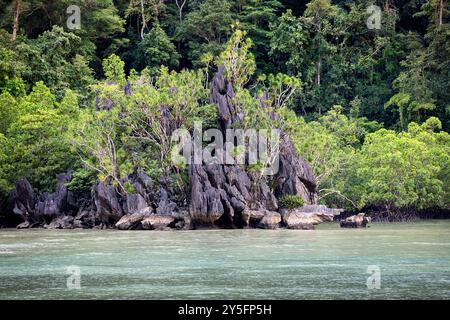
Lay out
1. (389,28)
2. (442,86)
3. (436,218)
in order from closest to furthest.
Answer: (436,218), (442,86), (389,28)

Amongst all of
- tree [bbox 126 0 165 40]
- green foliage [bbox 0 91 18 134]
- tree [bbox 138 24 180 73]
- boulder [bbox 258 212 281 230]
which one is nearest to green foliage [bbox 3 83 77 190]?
green foliage [bbox 0 91 18 134]

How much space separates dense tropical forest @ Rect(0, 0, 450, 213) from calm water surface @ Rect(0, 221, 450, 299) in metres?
6.10

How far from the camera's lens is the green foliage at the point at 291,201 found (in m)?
43.2

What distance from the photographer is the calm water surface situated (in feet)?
74.1

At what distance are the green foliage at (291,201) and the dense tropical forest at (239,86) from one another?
3542 millimetres

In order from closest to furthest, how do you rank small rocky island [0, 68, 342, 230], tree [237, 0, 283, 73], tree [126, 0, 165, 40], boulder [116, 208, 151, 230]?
small rocky island [0, 68, 342, 230] < boulder [116, 208, 151, 230] < tree [237, 0, 283, 73] < tree [126, 0, 165, 40]

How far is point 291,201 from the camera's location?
43.3 metres

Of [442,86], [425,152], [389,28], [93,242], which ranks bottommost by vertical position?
[93,242]

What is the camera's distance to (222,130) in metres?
46.0

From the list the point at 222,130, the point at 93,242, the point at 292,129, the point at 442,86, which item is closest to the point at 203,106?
the point at 222,130

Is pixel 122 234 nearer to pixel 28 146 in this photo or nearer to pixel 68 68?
pixel 28 146

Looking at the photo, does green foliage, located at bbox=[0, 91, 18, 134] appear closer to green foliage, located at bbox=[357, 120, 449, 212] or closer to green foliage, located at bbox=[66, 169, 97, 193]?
green foliage, located at bbox=[66, 169, 97, 193]

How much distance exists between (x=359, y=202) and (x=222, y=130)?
7.66m

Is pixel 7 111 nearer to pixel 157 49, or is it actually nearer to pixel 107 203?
pixel 107 203
